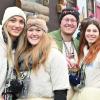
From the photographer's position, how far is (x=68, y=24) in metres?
4.34

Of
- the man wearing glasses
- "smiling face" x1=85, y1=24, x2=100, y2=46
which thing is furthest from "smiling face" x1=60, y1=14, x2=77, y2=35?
"smiling face" x1=85, y1=24, x2=100, y2=46

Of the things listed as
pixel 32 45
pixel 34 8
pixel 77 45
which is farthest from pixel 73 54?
pixel 34 8

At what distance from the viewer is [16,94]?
3.53m

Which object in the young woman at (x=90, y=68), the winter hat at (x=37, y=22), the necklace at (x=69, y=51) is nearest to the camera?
the winter hat at (x=37, y=22)

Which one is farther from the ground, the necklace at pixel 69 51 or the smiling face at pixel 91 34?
the smiling face at pixel 91 34

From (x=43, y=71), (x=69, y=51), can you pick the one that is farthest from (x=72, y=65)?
(x=43, y=71)

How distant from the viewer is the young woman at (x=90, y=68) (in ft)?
→ 13.4

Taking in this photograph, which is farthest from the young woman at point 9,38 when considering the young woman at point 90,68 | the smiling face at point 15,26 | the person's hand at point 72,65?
the young woman at point 90,68

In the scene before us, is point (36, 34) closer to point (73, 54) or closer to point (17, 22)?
point (17, 22)

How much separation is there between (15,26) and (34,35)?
209mm

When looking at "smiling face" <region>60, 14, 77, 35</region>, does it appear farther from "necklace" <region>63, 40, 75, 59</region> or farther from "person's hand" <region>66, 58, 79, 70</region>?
"person's hand" <region>66, 58, 79, 70</region>

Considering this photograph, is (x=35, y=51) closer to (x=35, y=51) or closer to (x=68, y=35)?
(x=35, y=51)

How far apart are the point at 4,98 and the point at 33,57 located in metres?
0.42

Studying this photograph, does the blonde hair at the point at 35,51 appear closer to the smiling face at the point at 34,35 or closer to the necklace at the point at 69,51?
the smiling face at the point at 34,35
